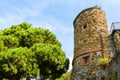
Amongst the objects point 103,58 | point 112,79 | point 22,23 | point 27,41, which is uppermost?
point 22,23

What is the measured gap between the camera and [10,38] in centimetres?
2388

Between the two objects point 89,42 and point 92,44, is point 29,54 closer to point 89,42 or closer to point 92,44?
point 89,42

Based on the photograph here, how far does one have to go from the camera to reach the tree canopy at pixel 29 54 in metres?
21.2

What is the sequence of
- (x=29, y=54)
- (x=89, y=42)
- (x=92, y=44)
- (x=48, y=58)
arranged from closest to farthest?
(x=29, y=54), (x=48, y=58), (x=92, y=44), (x=89, y=42)

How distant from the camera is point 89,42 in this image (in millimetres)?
23344

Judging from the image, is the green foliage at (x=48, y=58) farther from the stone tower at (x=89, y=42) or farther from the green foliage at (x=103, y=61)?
the green foliage at (x=103, y=61)

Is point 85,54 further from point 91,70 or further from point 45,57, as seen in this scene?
point 45,57

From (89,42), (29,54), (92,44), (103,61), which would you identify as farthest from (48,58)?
(103,61)

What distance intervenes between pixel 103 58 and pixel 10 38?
8568mm

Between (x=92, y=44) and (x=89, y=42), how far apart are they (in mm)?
369

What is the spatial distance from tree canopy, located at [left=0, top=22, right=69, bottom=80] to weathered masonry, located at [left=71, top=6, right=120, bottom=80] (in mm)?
1621

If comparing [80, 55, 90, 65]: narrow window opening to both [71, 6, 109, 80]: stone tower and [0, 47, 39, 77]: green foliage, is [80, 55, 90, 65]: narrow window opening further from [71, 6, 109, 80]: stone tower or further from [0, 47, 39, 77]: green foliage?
[0, 47, 39, 77]: green foliage

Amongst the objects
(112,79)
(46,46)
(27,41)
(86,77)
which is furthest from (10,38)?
(112,79)

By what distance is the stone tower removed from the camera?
22359mm
